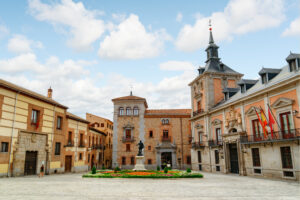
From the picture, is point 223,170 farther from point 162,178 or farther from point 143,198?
point 143,198

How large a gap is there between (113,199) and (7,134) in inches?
540

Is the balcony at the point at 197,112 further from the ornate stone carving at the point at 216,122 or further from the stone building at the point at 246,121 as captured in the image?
the ornate stone carving at the point at 216,122

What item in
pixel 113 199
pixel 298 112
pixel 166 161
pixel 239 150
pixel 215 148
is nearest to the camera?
pixel 113 199

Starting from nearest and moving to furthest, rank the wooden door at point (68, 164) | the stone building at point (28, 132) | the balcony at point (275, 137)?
the balcony at point (275, 137) → the stone building at point (28, 132) → the wooden door at point (68, 164)

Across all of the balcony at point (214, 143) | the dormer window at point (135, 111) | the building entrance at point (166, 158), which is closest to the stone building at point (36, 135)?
the dormer window at point (135, 111)

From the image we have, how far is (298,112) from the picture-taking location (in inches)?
679

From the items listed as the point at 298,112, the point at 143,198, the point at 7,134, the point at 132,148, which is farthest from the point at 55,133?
the point at 298,112

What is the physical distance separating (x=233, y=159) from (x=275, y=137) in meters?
7.40

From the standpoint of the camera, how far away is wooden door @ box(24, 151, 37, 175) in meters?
21.1

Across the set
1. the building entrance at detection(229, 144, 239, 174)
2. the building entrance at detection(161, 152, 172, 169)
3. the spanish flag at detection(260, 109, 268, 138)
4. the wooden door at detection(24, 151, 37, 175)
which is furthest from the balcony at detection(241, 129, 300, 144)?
the wooden door at detection(24, 151, 37, 175)

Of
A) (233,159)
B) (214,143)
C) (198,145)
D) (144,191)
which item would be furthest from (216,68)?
(144,191)

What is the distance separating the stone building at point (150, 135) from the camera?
3806 centimetres

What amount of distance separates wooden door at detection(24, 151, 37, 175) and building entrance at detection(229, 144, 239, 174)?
66.1ft

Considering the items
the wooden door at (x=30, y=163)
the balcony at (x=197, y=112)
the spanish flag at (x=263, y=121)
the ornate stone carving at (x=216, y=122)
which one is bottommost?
the wooden door at (x=30, y=163)
